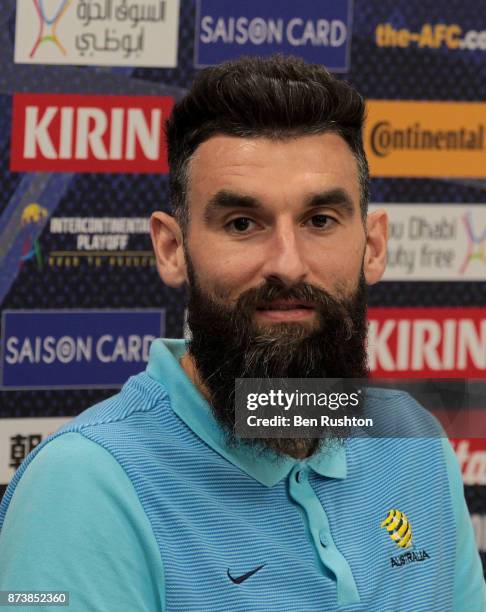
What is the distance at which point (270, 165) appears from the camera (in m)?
1.35

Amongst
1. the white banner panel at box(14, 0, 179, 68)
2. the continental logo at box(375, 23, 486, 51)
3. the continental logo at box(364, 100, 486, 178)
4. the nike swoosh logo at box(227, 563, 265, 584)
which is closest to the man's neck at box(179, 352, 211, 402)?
the nike swoosh logo at box(227, 563, 265, 584)

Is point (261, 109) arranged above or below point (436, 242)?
above

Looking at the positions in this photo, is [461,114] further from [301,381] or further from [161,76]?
[301,381]

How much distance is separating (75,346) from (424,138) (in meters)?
0.93

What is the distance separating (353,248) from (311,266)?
90mm

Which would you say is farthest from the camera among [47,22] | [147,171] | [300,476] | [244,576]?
[147,171]

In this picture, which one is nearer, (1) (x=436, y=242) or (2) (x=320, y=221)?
(2) (x=320, y=221)

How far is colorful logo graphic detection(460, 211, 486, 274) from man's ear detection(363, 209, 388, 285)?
1142mm

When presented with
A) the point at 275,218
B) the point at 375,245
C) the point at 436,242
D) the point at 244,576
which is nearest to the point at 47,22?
the point at 436,242

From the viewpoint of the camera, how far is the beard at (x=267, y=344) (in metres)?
1.33

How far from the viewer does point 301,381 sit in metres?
1.40

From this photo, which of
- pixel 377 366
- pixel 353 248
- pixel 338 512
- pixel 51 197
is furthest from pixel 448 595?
pixel 51 197

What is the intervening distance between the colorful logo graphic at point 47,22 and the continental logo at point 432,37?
0.72 m

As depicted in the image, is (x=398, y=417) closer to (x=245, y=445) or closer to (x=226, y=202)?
(x=245, y=445)
